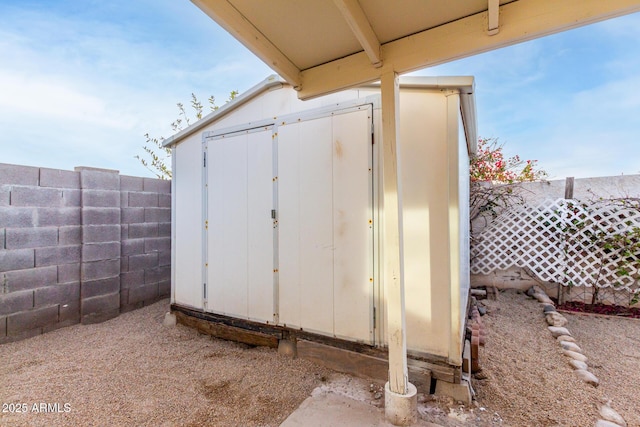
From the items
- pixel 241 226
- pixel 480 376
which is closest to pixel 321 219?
pixel 241 226

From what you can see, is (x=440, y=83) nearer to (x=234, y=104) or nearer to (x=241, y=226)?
(x=234, y=104)

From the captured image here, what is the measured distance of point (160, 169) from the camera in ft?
20.9

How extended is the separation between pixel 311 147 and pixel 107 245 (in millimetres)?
2983

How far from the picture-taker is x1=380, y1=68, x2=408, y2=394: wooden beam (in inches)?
61.7

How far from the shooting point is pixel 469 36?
53.1 inches

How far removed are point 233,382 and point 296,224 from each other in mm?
1333

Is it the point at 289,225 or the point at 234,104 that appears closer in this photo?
the point at 289,225

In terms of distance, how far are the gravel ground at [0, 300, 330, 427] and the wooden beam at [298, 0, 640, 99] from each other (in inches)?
84.4

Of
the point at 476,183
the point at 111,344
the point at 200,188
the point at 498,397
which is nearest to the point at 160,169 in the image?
the point at 200,188

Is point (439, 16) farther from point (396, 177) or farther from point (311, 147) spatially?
point (311, 147)

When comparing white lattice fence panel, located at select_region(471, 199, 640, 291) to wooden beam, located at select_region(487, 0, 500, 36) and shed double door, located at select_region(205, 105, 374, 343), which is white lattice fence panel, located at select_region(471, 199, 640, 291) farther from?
wooden beam, located at select_region(487, 0, 500, 36)

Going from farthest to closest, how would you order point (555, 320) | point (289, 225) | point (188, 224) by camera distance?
1. point (188, 224)
2. point (555, 320)
3. point (289, 225)

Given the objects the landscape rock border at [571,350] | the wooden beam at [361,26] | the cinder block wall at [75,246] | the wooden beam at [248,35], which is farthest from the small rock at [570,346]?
the cinder block wall at [75,246]

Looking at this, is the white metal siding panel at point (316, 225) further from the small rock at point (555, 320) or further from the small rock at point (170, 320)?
the small rock at point (555, 320)
